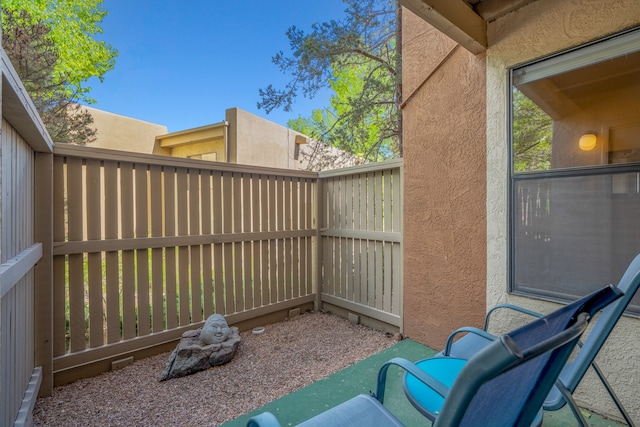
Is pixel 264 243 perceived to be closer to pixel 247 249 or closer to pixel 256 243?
pixel 256 243

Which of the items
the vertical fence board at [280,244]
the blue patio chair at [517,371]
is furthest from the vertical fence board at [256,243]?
the blue patio chair at [517,371]

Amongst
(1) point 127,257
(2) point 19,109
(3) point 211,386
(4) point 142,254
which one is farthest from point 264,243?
(2) point 19,109

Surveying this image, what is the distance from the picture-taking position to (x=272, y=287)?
3.96 metres

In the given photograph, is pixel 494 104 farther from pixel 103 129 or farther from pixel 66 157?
pixel 103 129

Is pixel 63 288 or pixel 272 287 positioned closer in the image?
pixel 63 288

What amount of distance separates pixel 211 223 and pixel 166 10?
492 inches

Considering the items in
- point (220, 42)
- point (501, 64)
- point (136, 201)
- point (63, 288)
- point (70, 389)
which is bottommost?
point (70, 389)

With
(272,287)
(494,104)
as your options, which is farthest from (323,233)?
(494,104)

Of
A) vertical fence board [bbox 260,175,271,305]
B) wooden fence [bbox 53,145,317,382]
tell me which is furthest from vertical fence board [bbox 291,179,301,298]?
vertical fence board [bbox 260,175,271,305]

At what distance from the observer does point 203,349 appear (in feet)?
9.27

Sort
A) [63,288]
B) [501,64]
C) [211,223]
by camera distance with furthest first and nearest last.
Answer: [211,223] < [63,288] < [501,64]

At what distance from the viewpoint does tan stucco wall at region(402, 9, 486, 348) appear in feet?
8.54

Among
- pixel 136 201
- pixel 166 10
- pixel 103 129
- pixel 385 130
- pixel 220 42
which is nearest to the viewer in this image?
pixel 136 201

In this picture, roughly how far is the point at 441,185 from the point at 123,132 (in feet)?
29.9
